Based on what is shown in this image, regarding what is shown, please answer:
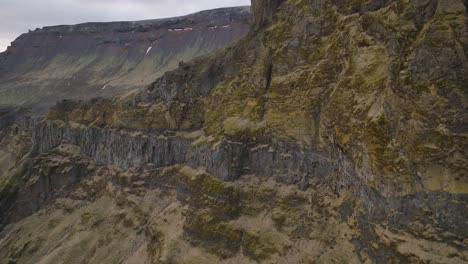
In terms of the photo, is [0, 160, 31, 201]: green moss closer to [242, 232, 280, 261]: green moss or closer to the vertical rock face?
[242, 232, 280, 261]: green moss

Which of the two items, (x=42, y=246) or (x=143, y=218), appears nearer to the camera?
(x=143, y=218)

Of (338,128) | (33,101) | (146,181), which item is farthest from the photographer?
(33,101)

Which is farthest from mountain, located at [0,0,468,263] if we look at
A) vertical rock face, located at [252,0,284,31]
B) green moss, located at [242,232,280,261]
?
vertical rock face, located at [252,0,284,31]

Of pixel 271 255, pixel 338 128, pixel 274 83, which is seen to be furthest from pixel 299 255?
pixel 274 83

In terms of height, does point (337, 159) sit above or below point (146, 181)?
above

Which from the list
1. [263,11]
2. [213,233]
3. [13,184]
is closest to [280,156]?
[213,233]

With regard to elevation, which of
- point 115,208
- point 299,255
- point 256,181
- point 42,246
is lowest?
point 42,246

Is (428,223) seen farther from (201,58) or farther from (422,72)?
(201,58)
